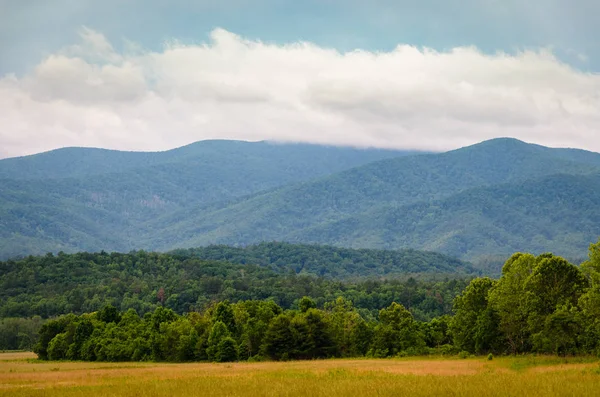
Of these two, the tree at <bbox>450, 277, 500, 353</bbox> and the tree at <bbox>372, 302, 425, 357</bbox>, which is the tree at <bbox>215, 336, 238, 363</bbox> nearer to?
the tree at <bbox>372, 302, 425, 357</bbox>

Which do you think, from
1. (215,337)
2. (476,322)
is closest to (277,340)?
(215,337)

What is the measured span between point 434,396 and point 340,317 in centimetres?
7129

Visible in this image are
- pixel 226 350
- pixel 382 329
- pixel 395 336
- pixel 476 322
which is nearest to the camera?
pixel 476 322

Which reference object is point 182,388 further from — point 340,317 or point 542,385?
point 340,317

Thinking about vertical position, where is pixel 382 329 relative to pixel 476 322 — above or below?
below

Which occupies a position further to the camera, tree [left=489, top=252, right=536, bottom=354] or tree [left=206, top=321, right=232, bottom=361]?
tree [left=206, top=321, right=232, bottom=361]

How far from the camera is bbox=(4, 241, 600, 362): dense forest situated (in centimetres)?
6850

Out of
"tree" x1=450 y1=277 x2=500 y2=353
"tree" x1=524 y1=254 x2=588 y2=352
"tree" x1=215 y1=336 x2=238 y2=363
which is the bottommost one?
"tree" x1=215 y1=336 x2=238 y2=363

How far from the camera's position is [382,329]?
97.4m

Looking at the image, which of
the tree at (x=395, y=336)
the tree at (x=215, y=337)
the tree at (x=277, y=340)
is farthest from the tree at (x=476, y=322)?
the tree at (x=215, y=337)

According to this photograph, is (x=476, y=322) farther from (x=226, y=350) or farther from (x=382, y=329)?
(x=226, y=350)

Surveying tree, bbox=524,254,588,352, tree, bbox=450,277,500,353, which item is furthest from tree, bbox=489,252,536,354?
tree, bbox=450,277,500,353

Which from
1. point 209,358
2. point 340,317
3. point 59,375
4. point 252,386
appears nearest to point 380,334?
point 340,317

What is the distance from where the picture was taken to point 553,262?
238ft
